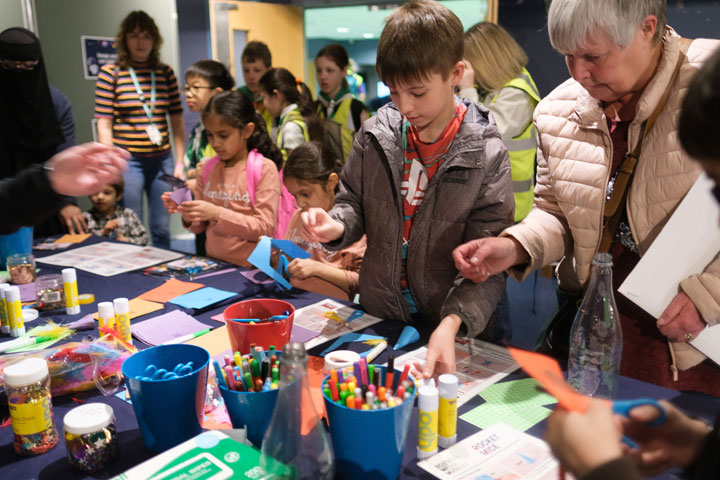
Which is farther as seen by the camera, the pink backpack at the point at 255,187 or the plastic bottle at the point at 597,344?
the pink backpack at the point at 255,187

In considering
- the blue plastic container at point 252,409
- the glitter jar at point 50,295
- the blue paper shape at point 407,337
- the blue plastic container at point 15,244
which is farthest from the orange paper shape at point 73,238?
the blue plastic container at point 252,409

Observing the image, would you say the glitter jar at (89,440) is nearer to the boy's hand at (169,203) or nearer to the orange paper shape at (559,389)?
the orange paper shape at (559,389)

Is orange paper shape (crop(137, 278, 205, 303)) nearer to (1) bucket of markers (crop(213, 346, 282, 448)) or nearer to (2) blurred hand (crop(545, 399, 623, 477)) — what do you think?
(1) bucket of markers (crop(213, 346, 282, 448))

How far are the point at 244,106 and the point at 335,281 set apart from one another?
1.14m

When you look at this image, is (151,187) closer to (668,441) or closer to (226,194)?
(226,194)

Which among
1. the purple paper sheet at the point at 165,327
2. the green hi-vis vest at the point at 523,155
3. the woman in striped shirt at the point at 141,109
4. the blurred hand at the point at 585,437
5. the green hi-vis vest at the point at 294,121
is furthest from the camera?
the woman in striped shirt at the point at 141,109

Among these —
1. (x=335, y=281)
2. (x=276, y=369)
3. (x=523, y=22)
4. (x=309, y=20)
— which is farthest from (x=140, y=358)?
(x=309, y=20)

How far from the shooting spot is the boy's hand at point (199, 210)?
2430 mm

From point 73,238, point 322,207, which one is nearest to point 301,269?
point 322,207

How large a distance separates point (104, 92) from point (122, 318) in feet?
11.0

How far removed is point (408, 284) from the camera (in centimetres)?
169

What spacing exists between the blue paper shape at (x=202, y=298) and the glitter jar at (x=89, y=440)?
0.80m

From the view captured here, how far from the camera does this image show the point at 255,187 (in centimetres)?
271

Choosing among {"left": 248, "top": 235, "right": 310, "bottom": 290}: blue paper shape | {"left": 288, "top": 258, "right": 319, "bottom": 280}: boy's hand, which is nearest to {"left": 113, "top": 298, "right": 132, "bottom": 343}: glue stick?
{"left": 248, "top": 235, "right": 310, "bottom": 290}: blue paper shape
